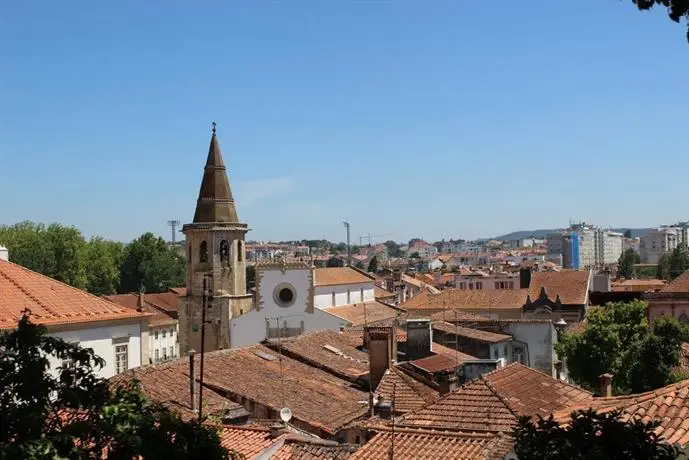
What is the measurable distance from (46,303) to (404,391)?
840 centimetres

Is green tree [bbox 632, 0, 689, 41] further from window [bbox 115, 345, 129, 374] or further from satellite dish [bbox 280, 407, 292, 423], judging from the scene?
window [bbox 115, 345, 129, 374]

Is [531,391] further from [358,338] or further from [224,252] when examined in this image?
[224,252]

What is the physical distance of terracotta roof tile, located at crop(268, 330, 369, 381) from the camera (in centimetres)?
2691

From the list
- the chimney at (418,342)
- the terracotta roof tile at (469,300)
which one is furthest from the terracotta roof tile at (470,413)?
the terracotta roof tile at (469,300)

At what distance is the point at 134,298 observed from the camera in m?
68.7

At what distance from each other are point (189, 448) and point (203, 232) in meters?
38.6

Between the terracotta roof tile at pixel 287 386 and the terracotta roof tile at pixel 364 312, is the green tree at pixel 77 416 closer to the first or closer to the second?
the terracotta roof tile at pixel 287 386

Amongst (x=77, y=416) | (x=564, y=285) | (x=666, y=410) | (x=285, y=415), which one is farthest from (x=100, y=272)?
(x=77, y=416)

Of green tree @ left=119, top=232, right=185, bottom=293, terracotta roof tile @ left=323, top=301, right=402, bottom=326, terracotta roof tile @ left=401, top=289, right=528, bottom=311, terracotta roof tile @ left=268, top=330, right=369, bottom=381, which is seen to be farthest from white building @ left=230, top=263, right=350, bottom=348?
green tree @ left=119, top=232, right=185, bottom=293

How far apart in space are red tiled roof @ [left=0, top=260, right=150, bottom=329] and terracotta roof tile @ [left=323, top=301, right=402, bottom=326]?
23.0m

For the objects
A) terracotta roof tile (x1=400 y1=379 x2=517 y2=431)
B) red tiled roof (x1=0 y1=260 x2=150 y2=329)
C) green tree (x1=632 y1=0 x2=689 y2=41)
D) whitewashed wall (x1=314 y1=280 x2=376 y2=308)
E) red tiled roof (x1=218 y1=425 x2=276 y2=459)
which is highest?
green tree (x1=632 y1=0 x2=689 y2=41)

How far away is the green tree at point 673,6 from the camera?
23.8 ft

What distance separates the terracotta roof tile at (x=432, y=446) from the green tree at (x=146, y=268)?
76355 millimetres

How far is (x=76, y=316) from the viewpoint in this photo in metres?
21.2
